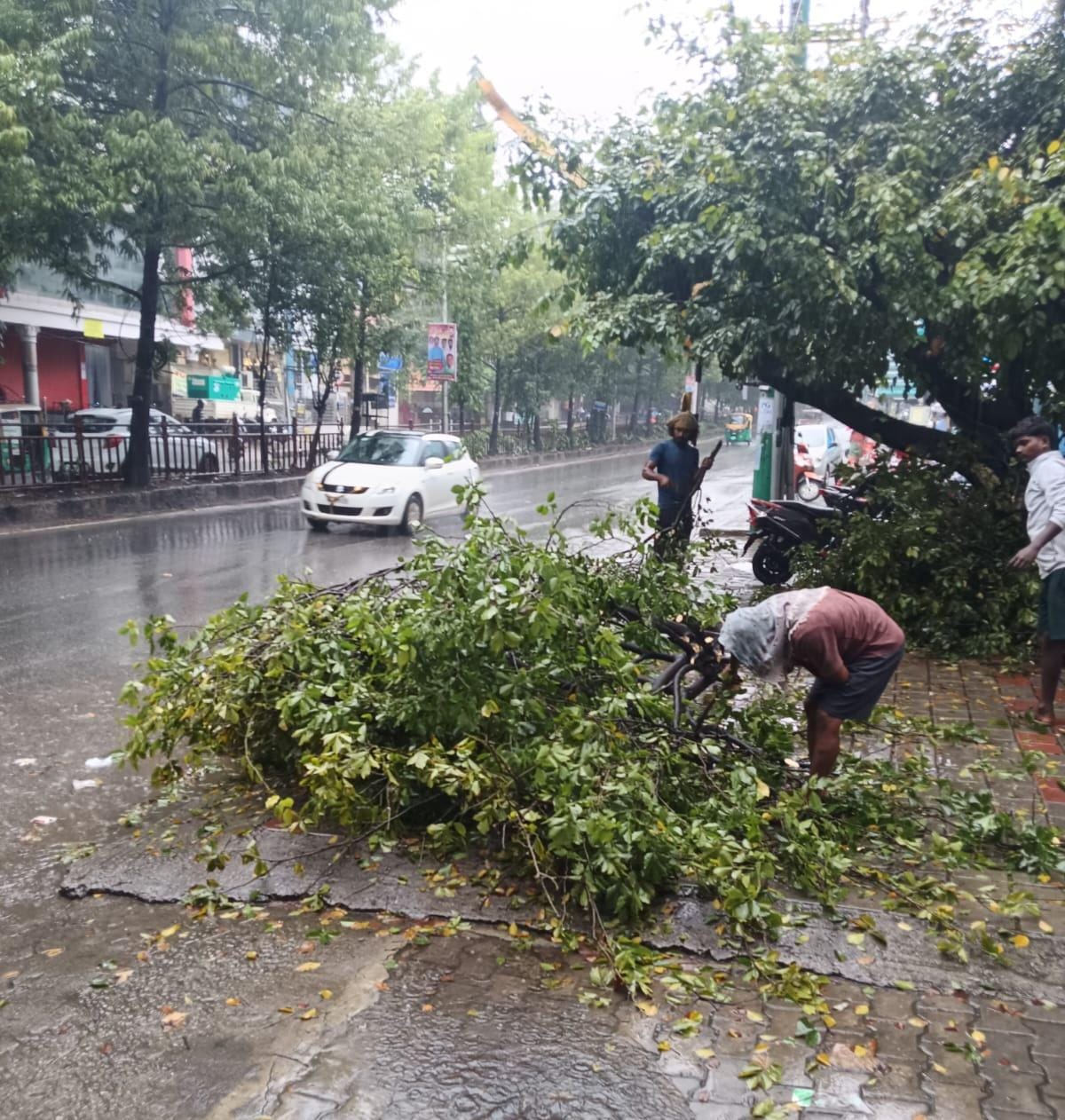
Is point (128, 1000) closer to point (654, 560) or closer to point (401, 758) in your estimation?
point (401, 758)

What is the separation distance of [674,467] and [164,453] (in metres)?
13.0

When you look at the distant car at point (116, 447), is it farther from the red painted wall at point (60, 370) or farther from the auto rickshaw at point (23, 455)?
the red painted wall at point (60, 370)

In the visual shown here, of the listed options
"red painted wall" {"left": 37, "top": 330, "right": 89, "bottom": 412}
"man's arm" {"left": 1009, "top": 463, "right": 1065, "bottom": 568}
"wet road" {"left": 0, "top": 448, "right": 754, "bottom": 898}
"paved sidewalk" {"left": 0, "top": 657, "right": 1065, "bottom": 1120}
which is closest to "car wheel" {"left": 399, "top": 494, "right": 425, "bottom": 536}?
"wet road" {"left": 0, "top": 448, "right": 754, "bottom": 898}

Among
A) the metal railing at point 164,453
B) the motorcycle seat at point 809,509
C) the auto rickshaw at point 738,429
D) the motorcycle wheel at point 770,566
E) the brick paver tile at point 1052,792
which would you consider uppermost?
the auto rickshaw at point 738,429

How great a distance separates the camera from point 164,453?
19.4 meters

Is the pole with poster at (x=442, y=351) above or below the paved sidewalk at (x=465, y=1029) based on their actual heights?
above

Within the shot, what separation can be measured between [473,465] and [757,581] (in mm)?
7061

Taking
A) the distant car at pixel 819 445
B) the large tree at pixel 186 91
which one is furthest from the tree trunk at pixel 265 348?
the distant car at pixel 819 445

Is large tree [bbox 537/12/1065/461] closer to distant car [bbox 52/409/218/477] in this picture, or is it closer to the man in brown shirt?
the man in brown shirt

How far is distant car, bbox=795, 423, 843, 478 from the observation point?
77.2 ft

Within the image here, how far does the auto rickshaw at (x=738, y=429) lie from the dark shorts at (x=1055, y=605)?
142 feet

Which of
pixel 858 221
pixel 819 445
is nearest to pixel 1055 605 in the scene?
pixel 858 221

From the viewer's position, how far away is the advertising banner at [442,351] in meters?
24.8

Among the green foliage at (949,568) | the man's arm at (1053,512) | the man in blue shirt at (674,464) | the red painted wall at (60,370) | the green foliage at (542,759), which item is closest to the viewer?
the green foliage at (542,759)
